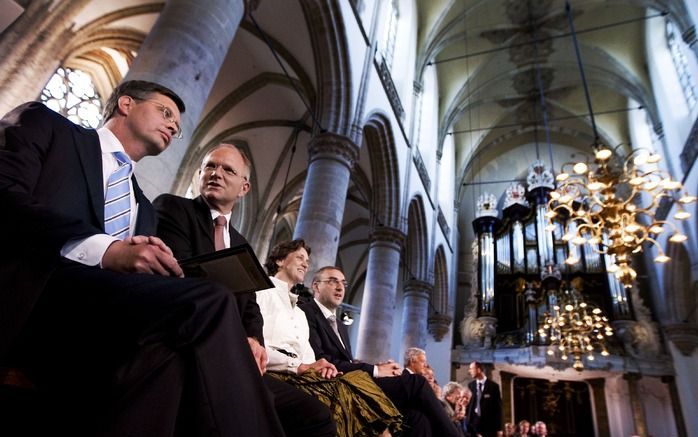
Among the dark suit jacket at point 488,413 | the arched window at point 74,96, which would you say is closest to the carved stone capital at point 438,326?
the dark suit jacket at point 488,413

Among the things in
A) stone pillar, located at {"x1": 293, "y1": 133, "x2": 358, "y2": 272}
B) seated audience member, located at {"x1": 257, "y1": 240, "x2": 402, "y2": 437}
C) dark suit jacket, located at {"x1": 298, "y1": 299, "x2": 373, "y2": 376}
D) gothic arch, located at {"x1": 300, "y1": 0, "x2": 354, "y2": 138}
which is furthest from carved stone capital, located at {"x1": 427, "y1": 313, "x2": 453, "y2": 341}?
seated audience member, located at {"x1": 257, "y1": 240, "x2": 402, "y2": 437}

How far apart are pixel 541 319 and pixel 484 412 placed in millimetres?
9224

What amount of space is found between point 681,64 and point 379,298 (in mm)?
10698

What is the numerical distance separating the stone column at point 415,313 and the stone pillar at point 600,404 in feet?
20.1

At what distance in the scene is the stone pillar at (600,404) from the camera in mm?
13672

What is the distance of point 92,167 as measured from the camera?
128 cm

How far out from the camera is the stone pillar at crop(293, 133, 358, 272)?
6.41 m

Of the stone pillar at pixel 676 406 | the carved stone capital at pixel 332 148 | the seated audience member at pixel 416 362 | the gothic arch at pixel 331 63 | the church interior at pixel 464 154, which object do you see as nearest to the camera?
the seated audience member at pixel 416 362

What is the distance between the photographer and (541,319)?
45.5 feet

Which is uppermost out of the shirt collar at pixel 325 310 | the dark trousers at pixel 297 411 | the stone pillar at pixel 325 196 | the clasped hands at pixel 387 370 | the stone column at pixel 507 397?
the stone pillar at pixel 325 196

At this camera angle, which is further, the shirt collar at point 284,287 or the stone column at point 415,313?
the stone column at point 415,313

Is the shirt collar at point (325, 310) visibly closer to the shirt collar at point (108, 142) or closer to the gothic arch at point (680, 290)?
the shirt collar at point (108, 142)

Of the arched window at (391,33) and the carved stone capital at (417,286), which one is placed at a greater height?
the arched window at (391,33)

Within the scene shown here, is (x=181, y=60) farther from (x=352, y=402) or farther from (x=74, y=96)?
(x=74, y=96)
